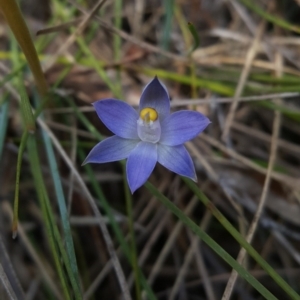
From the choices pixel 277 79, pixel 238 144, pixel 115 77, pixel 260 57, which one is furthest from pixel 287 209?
pixel 115 77

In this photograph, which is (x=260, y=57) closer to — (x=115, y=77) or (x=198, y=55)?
(x=198, y=55)

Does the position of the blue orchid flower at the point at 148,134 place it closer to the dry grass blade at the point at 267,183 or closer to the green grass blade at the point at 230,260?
the green grass blade at the point at 230,260

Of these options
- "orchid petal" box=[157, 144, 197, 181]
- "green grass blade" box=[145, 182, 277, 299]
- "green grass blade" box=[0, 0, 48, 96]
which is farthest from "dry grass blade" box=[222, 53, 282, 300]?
"green grass blade" box=[0, 0, 48, 96]

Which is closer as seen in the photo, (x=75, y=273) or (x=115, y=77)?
(x=75, y=273)

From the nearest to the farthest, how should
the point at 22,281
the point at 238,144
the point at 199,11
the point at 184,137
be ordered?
the point at 184,137
the point at 22,281
the point at 238,144
the point at 199,11

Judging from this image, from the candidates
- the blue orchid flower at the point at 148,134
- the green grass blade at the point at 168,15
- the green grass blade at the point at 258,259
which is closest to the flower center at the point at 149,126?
the blue orchid flower at the point at 148,134

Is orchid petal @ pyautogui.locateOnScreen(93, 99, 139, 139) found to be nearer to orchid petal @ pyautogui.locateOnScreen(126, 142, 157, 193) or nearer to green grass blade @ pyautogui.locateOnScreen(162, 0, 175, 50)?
orchid petal @ pyautogui.locateOnScreen(126, 142, 157, 193)
